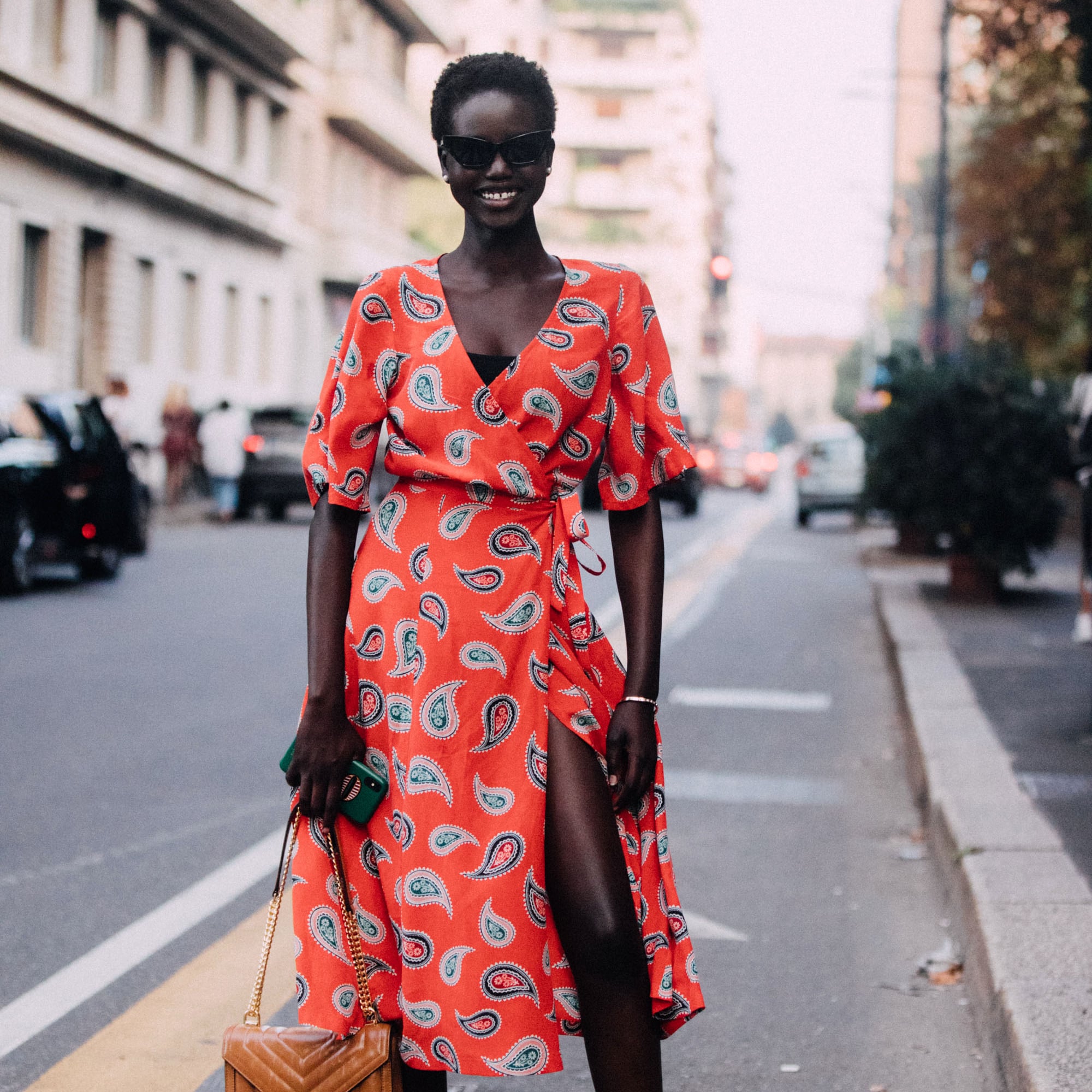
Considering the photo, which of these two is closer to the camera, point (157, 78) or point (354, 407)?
point (354, 407)

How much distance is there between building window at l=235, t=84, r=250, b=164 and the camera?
36.9 metres

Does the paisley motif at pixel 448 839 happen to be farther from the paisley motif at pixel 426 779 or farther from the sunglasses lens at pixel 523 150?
the sunglasses lens at pixel 523 150

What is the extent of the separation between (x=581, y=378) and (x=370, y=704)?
58 centimetres

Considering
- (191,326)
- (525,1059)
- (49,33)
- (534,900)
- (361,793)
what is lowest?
(525,1059)

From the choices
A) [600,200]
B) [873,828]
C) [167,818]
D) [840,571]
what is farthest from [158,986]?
[600,200]

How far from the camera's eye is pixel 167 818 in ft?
20.7

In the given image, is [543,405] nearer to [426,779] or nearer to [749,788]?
[426,779]

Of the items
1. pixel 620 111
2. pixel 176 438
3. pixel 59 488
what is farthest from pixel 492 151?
pixel 620 111

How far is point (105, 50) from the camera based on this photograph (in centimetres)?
3031

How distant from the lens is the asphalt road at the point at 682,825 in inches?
165

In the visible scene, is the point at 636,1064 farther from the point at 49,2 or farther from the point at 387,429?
the point at 49,2

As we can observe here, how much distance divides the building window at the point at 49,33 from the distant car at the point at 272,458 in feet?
21.8

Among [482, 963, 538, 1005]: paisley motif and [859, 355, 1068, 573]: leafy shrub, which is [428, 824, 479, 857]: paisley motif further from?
[859, 355, 1068, 573]: leafy shrub

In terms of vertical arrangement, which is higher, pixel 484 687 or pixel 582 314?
pixel 582 314
